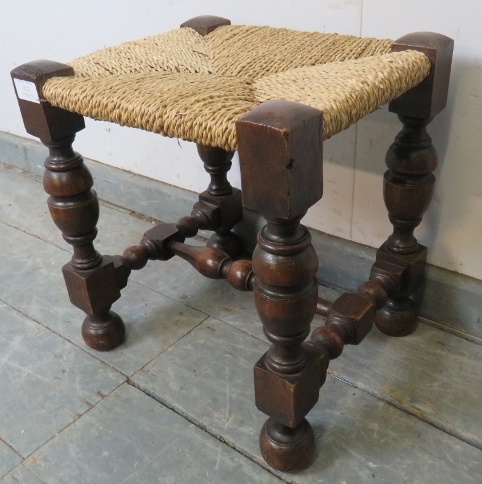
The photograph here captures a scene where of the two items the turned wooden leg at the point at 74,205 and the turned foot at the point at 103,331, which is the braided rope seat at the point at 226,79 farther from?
the turned foot at the point at 103,331

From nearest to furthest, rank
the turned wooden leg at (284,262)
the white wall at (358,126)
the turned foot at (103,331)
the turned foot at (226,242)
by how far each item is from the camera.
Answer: the turned wooden leg at (284,262) → the white wall at (358,126) → the turned foot at (103,331) → the turned foot at (226,242)

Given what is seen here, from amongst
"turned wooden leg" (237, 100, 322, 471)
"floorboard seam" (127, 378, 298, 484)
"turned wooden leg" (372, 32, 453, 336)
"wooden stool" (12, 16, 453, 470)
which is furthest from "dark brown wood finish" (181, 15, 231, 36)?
"floorboard seam" (127, 378, 298, 484)

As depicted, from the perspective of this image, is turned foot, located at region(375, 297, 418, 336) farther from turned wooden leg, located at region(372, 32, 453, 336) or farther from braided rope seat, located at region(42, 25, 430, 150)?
braided rope seat, located at region(42, 25, 430, 150)

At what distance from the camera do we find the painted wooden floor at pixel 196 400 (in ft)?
2.10

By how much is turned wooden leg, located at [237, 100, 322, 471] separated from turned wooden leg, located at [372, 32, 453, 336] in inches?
8.7

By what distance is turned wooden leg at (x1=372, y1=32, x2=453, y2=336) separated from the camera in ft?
2.09

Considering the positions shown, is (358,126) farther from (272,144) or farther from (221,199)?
(272,144)

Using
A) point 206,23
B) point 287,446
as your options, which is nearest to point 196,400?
point 287,446

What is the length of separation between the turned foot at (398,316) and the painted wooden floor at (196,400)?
0.02 m

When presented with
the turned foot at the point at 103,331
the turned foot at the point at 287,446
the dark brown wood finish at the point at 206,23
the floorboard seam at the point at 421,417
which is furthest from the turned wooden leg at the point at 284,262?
the dark brown wood finish at the point at 206,23

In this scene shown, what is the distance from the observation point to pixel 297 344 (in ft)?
1.88

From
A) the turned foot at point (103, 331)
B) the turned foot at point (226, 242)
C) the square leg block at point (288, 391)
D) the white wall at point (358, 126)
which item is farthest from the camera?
the turned foot at point (226, 242)

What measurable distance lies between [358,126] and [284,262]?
392 mm

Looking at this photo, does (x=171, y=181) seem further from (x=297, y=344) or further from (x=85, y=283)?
(x=297, y=344)
